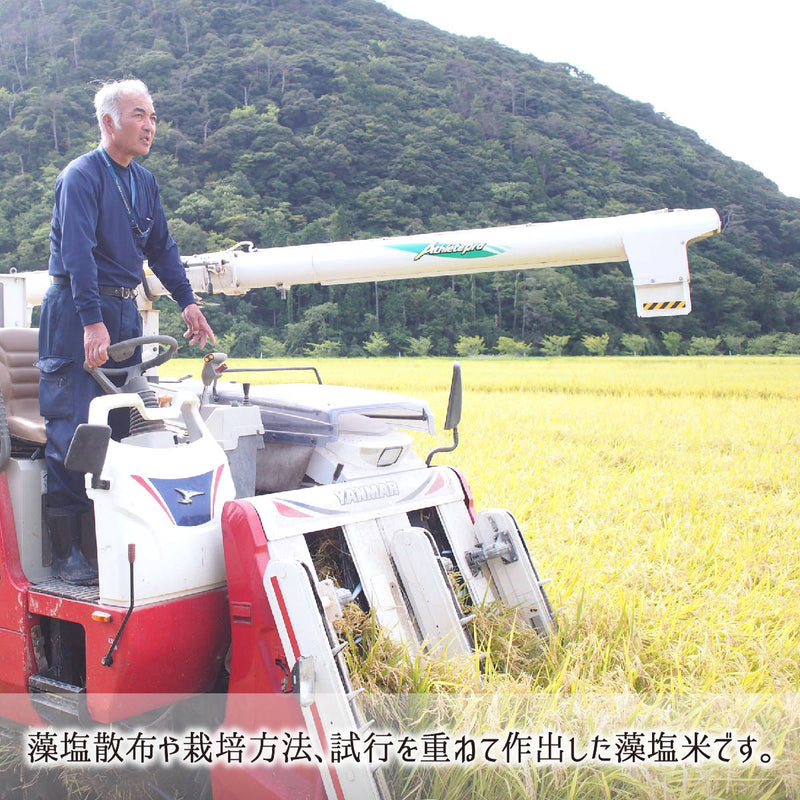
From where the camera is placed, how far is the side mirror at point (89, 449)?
2.32 meters

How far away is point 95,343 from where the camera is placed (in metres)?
2.73

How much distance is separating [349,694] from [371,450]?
111cm

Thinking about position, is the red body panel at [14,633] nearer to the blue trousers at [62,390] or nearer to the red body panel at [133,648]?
the red body panel at [133,648]

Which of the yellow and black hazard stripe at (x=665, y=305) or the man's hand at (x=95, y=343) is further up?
the yellow and black hazard stripe at (x=665, y=305)

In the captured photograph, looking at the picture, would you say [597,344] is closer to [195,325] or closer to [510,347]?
[510,347]

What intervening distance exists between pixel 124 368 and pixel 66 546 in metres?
0.68

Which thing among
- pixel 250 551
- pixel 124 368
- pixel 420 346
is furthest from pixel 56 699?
pixel 420 346

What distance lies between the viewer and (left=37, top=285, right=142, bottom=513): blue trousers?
9.33 feet

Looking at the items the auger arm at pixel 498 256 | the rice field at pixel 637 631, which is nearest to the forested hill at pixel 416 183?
the rice field at pixel 637 631

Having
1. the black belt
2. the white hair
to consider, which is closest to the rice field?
the black belt

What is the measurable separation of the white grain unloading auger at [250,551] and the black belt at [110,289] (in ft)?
0.96

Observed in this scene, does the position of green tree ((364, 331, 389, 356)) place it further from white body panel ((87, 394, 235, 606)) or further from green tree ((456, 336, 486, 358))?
white body panel ((87, 394, 235, 606))

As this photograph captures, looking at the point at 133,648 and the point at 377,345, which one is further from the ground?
the point at 377,345

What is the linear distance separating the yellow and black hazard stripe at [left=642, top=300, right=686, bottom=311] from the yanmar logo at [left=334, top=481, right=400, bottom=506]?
1.60m
